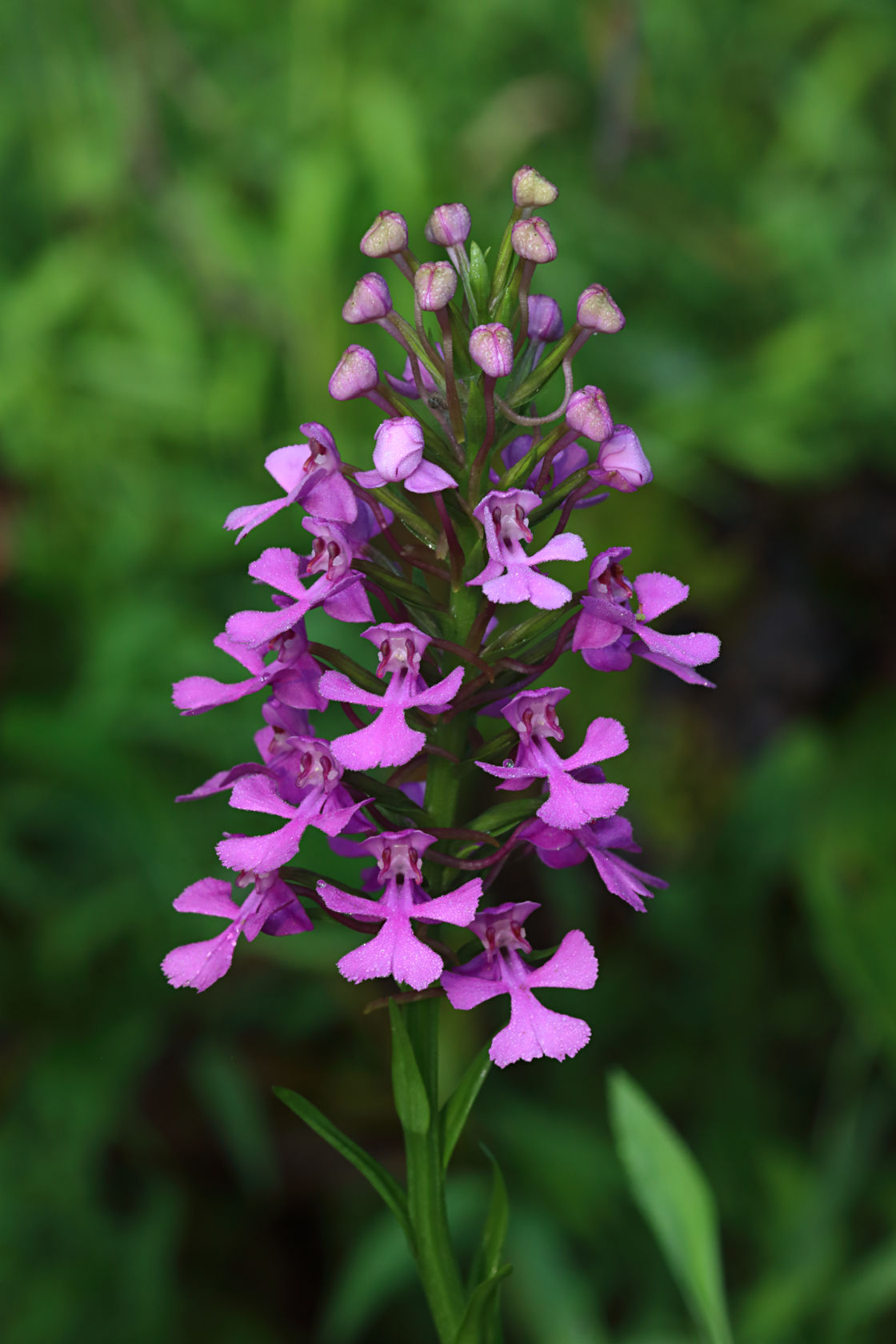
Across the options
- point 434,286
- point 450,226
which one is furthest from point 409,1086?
point 450,226

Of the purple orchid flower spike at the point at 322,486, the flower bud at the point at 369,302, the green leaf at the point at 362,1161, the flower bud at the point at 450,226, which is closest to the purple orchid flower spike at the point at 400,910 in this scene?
the green leaf at the point at 362,1161

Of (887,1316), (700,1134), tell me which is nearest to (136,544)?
(700,1134)

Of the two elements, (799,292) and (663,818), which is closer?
(663,818)

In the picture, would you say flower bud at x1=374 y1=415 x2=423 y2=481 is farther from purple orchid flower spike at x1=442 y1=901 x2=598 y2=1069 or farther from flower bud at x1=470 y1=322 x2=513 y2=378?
purple orchid flower spike at x1=442 y1=901 x2=598 y2=1069

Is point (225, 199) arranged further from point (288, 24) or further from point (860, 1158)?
point (860, 1158)

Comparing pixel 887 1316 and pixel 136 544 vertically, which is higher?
pixel 136 544

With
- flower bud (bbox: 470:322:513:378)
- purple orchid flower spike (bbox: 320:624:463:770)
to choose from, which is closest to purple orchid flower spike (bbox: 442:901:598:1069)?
purple orchid flower spike (bbox: 320:624:463:770)

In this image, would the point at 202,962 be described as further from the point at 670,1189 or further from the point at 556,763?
the point at 670,1189
